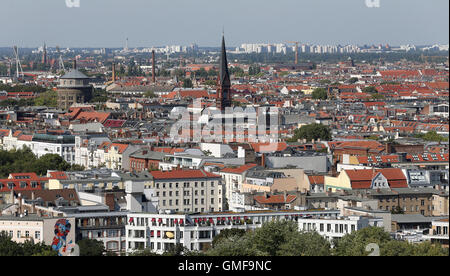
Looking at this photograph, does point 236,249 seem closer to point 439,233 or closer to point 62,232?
point 62,232

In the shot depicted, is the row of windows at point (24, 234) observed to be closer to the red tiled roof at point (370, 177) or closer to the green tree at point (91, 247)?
the green tree at point (91, 247)

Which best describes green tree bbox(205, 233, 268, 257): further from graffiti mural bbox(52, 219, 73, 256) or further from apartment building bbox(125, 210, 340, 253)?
graffiti mural bbox(52, 219, 73, 256)

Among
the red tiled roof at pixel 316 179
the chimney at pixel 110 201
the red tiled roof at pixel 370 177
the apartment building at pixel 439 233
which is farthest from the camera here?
the red tiled roof at pixel 316 179

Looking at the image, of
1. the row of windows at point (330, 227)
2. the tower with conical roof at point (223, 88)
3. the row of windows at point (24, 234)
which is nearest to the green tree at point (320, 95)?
the tower with conical roof at point (223, 88)

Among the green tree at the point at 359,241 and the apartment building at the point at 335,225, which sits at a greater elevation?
the green tree at the point at 359,241

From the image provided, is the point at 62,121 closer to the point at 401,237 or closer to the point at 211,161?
the point at 211,161
